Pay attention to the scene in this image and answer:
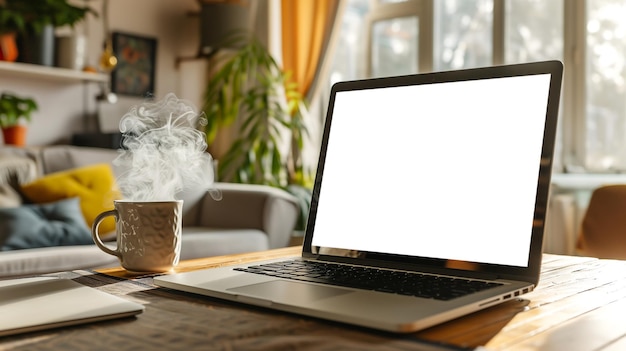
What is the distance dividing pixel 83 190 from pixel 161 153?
170cm

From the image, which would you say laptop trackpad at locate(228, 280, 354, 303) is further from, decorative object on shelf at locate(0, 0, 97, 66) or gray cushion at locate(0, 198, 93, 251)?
decorative object on shelf at locate(0, 0, 97, 66)

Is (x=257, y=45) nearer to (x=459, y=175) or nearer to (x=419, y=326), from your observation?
(x=459, y=175)

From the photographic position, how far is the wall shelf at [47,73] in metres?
3.07

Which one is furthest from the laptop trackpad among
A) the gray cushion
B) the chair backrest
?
the gray cushion

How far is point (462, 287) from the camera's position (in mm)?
651

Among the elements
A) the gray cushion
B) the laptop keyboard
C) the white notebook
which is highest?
the laptop keyboard

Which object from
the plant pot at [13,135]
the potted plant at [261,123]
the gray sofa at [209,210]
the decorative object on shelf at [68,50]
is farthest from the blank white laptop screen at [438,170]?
the decorative object on shelf at [68,50]

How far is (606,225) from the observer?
1467 millimetres

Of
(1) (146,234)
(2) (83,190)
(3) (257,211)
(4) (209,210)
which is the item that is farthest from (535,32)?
(1) (146,234)

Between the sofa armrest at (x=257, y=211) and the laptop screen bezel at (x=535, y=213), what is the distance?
165 centimetres

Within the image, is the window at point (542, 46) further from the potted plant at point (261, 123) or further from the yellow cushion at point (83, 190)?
the yellow cushion at point (83, 190)

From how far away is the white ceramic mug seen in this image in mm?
863

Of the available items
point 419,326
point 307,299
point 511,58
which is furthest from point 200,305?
point 511,58

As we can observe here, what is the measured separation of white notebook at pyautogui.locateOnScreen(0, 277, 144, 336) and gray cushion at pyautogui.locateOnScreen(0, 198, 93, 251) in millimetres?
1504
